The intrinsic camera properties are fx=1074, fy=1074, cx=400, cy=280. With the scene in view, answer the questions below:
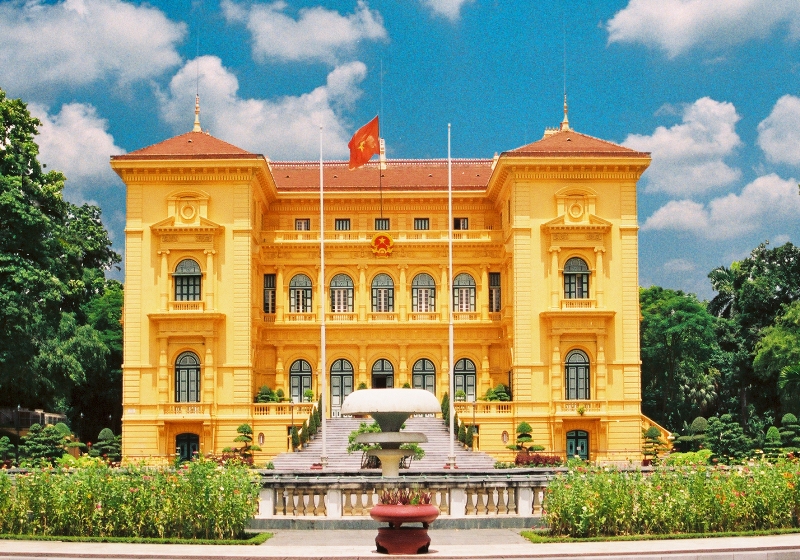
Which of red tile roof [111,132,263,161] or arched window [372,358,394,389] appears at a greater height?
red tile roof [111,132,263,161]

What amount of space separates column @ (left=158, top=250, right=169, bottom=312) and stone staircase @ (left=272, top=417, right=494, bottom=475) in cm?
875

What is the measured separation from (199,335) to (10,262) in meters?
9.27

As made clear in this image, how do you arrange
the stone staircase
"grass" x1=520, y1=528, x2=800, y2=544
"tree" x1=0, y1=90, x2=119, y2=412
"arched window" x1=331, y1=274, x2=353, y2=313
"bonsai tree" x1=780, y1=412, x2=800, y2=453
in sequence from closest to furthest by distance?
"grass" x1=520, y1=528, x2=800, y2=544 → "tree" x1=0, y1=90, x2=119, y2=412 → the stone staircase → "bonsai tree" x1=780, y1=412, x2=800, y2=453 → "arched window" x1=331, y1=274, x2=353, y2=313

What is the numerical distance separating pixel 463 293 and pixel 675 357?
18305mm

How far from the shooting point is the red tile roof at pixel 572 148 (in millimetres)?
45938

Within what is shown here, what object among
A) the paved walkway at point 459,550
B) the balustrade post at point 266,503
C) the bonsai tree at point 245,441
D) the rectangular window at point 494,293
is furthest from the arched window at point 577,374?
the paved walkway at point 459,550

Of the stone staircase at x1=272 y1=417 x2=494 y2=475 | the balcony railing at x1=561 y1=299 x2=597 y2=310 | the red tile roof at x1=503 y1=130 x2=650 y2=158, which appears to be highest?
the red tile roof at x1=503 y1=130 x2=650 y2=158

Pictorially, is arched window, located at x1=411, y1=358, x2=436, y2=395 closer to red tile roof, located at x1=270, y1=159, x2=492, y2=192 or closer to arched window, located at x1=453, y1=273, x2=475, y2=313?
arched window, located at x1=453, y1=273, x2=475, y2=313

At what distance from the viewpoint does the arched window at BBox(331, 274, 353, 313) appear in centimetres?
5050

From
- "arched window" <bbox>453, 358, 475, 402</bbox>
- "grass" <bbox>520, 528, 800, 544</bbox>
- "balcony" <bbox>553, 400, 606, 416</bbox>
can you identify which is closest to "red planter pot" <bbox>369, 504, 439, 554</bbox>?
"grass" <bbox>520, 528, 800, 544</bbox>

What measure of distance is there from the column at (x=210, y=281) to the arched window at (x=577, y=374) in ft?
50.7

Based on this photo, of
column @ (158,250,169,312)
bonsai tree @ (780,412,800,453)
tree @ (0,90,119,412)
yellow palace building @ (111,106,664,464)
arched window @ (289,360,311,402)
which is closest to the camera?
tree @ (0,90,119,412)

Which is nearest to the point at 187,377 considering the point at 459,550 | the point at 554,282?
the point at 554,282

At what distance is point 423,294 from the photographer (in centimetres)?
5069
